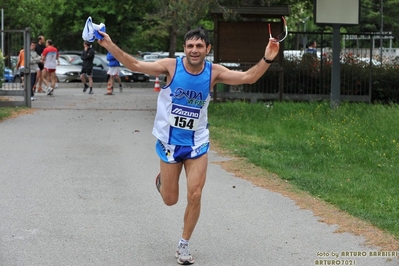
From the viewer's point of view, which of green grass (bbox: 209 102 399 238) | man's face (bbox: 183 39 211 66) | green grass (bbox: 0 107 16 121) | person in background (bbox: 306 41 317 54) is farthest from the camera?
person in background (bbox: 306 41 317 54)

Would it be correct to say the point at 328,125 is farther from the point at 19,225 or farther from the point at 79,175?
the point at 19,225

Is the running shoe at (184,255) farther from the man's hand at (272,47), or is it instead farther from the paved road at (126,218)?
the man's hand at (272,47)

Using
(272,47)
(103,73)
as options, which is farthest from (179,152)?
(103,73)

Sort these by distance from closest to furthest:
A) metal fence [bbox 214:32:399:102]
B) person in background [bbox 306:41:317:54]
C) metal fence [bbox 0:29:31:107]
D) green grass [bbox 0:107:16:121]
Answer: green grass [bbox 0:107:16:121] < metal fence [bbox 0:29:31:107] < metal fence [bbox 214:32:399:102] < person in background [bbox 306:41:317:54]

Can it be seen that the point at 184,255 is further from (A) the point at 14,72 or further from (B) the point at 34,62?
(B) the point at 34,62

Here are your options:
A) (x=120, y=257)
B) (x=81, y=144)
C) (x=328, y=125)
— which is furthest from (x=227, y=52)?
(x=120, y=257)

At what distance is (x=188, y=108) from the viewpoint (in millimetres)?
6980

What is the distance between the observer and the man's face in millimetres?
6941

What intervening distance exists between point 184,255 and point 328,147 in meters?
7.09

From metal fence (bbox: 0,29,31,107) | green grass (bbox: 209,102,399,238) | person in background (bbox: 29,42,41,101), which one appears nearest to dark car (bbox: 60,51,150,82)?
person in background (bbox: 29,42,41,101)

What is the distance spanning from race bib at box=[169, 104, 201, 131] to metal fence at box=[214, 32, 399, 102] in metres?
14.8

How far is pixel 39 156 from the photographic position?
13.1 meters

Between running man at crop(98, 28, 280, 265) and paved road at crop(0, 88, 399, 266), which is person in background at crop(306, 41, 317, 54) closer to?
paved road at crop(0, 88, 399, 266)

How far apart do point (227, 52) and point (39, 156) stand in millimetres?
9194
